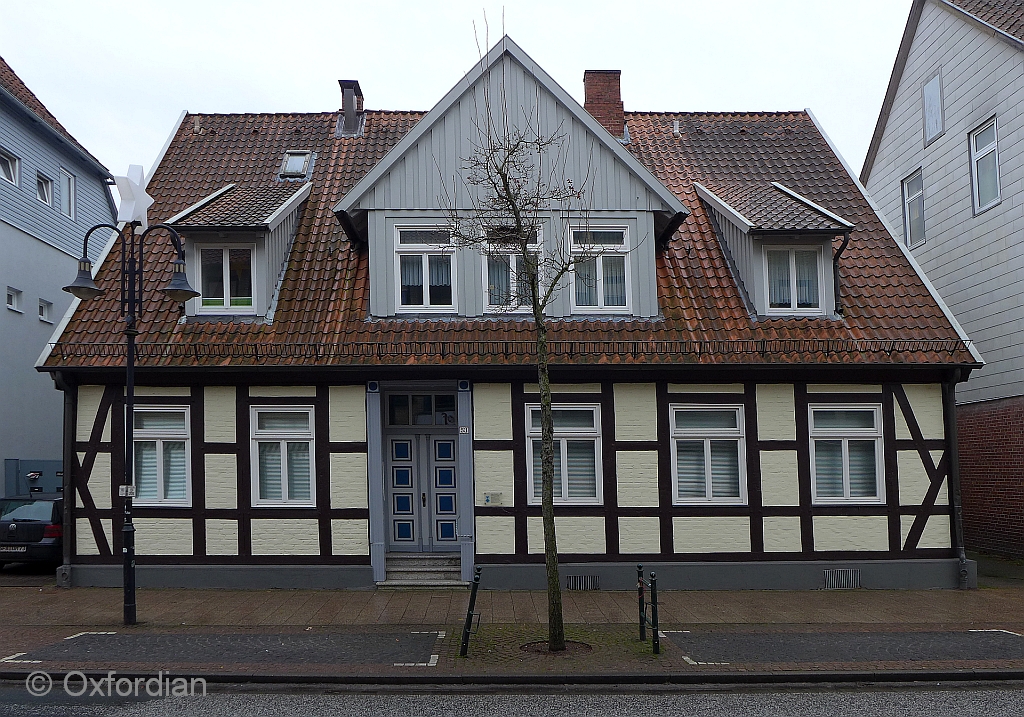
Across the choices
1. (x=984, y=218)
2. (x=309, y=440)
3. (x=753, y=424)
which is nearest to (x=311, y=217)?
(x=309, y=440)

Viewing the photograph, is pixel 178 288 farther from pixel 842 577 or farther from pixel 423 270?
pixel 842 577

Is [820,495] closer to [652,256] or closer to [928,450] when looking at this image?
[928,450]

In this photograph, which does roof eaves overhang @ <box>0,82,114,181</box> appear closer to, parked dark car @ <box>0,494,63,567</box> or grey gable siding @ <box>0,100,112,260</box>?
grey gable siding @ <box>0,100,112,260</box>

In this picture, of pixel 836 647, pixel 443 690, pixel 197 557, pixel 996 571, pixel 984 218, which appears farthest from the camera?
pixel 984 218

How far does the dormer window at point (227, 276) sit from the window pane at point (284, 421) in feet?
6.63

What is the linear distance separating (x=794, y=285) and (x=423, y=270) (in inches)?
254

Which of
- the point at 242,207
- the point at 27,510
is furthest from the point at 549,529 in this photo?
the point at 27,510

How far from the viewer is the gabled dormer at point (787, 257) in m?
15.8

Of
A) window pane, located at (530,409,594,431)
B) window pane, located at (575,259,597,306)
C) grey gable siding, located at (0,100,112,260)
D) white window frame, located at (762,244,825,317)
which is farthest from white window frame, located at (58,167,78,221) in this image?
white window frame, located at (762,244,825,317)

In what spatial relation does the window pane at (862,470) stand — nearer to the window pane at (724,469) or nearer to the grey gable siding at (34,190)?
the window pane at (724,469)

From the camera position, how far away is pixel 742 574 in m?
15.1

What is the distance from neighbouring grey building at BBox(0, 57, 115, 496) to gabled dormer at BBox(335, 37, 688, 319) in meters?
9.52

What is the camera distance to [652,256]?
15906 millimetres

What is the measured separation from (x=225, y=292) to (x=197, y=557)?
175 inches
